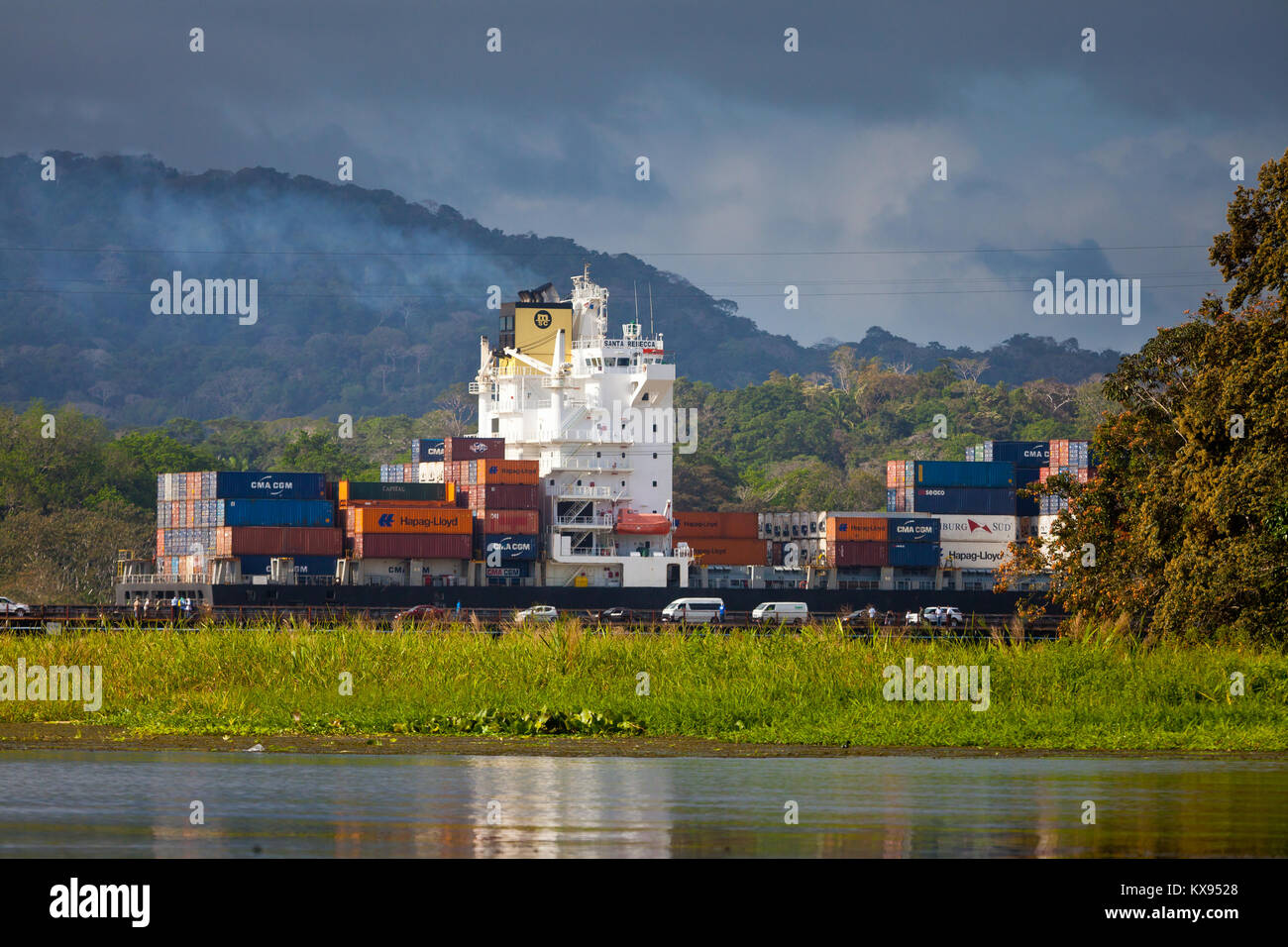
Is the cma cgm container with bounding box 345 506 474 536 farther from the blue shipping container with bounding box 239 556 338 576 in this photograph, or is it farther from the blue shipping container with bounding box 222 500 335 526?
the blue shipping container with bounding box 239 556 338 576

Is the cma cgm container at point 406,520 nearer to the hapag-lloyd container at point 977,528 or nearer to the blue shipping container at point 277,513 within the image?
the blue shipping container at point 277,513

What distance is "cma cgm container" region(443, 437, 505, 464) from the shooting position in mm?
75938

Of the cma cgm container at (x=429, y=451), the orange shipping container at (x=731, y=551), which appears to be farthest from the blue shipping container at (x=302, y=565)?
the orange shipping container at (x=731, y=551)

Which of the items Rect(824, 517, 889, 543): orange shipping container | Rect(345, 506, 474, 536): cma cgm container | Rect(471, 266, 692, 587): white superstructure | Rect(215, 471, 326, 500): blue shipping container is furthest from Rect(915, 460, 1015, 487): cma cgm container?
Rect(215, 471, 326, 500): blue shipping container

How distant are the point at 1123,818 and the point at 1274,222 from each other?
24.1 meters

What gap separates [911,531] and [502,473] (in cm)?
2164

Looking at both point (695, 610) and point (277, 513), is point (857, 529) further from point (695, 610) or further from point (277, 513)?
point (277, 513)

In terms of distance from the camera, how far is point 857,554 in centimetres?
7775

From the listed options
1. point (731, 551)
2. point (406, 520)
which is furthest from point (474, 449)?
point (731, 551)

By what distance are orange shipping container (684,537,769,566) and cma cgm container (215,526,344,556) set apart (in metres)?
20.3

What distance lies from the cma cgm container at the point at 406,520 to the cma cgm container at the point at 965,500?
25.1m

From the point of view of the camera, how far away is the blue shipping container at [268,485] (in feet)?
232
